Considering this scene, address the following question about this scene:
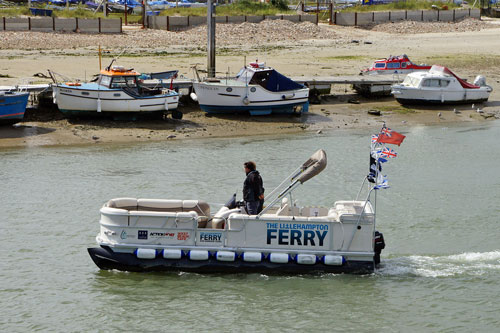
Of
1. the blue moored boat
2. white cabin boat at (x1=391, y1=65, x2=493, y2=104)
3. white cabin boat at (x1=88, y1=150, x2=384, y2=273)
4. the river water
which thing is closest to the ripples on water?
the river water

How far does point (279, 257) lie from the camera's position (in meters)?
13.2

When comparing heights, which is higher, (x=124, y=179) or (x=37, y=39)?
(x=37, y=39)

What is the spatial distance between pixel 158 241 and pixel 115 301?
1248 mm

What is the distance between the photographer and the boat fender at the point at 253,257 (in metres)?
13.2

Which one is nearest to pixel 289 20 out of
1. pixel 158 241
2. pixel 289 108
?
pixel 289 108

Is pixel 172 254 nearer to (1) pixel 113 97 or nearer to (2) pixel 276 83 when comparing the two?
(1) pixel 113 97

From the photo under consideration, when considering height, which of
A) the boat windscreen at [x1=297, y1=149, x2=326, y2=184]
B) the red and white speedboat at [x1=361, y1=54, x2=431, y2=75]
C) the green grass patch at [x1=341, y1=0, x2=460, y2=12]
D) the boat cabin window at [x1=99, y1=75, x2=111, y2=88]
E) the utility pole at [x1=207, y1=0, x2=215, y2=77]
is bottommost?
the boat windscreen at [x1=297, y1=149, x2=326, y2=184]

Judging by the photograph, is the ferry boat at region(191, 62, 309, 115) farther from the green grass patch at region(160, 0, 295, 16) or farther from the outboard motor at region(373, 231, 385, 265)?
the green grass patch at region(160, 0, 295, 16)

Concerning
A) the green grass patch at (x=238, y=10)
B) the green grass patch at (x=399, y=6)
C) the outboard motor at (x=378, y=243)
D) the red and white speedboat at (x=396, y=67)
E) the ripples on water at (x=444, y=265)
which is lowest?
the ripples on water at (x=444, y=265)

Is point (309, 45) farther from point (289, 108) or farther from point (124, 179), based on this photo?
point (124, 179)

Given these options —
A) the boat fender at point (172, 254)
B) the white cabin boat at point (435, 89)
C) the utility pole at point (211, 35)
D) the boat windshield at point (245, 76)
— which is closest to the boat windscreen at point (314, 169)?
the boat fender at point (172, 254)

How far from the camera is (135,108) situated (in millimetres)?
25906

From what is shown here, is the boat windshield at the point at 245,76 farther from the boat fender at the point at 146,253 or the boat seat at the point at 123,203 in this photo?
the boat fender at the point at 146,253

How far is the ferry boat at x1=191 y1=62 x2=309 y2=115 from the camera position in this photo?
27156mm
